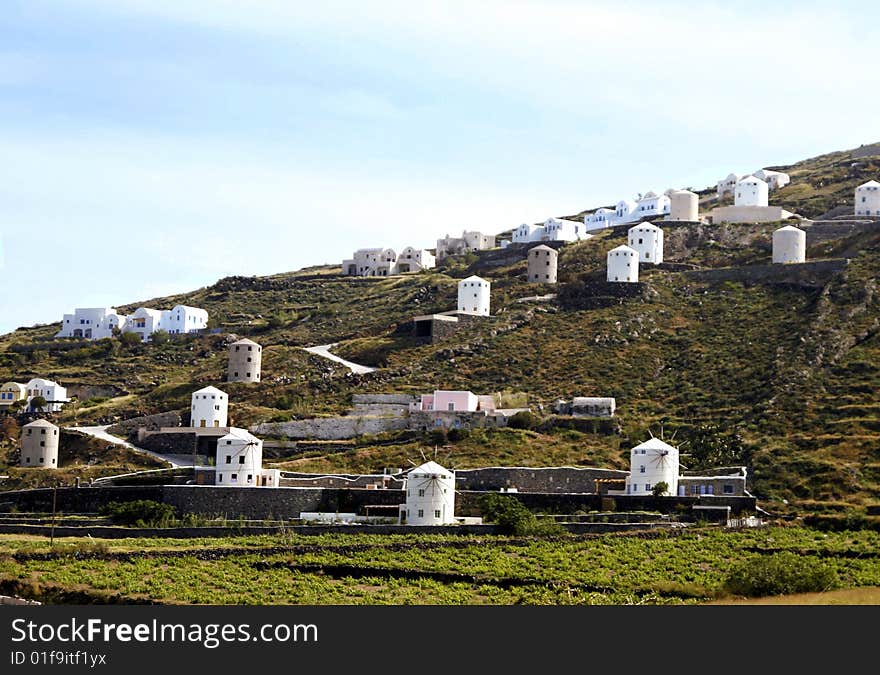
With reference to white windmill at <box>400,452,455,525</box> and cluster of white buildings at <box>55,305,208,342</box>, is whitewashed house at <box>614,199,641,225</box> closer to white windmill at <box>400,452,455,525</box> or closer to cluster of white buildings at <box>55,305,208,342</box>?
cluster of white buildings at <box>55,305,208,342</box>

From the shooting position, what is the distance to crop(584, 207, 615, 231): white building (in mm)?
110250

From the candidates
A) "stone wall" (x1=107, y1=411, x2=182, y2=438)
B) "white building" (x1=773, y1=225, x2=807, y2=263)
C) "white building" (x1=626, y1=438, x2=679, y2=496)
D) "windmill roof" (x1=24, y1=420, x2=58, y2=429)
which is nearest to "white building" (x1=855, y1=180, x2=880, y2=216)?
"white building" (x1=773, y1=225, x2=807, y2=263)

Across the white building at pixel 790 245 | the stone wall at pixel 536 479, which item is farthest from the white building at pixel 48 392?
the white building at pixel 790 245

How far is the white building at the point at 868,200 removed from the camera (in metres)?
95.7

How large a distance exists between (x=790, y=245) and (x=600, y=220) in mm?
27608

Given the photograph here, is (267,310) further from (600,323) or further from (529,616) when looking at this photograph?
(529,616)

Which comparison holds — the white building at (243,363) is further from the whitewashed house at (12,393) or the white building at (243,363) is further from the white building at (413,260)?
the white building at (413,260)

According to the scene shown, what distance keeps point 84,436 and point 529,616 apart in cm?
4577

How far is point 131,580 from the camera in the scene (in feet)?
146

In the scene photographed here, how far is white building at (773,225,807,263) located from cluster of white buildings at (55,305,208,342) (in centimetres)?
3919

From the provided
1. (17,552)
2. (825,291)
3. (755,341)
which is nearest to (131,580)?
(17,552)

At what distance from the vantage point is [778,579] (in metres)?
40.0

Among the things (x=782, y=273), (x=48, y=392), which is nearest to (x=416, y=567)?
(x=48, y=392)

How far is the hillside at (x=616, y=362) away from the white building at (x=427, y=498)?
8.46m
